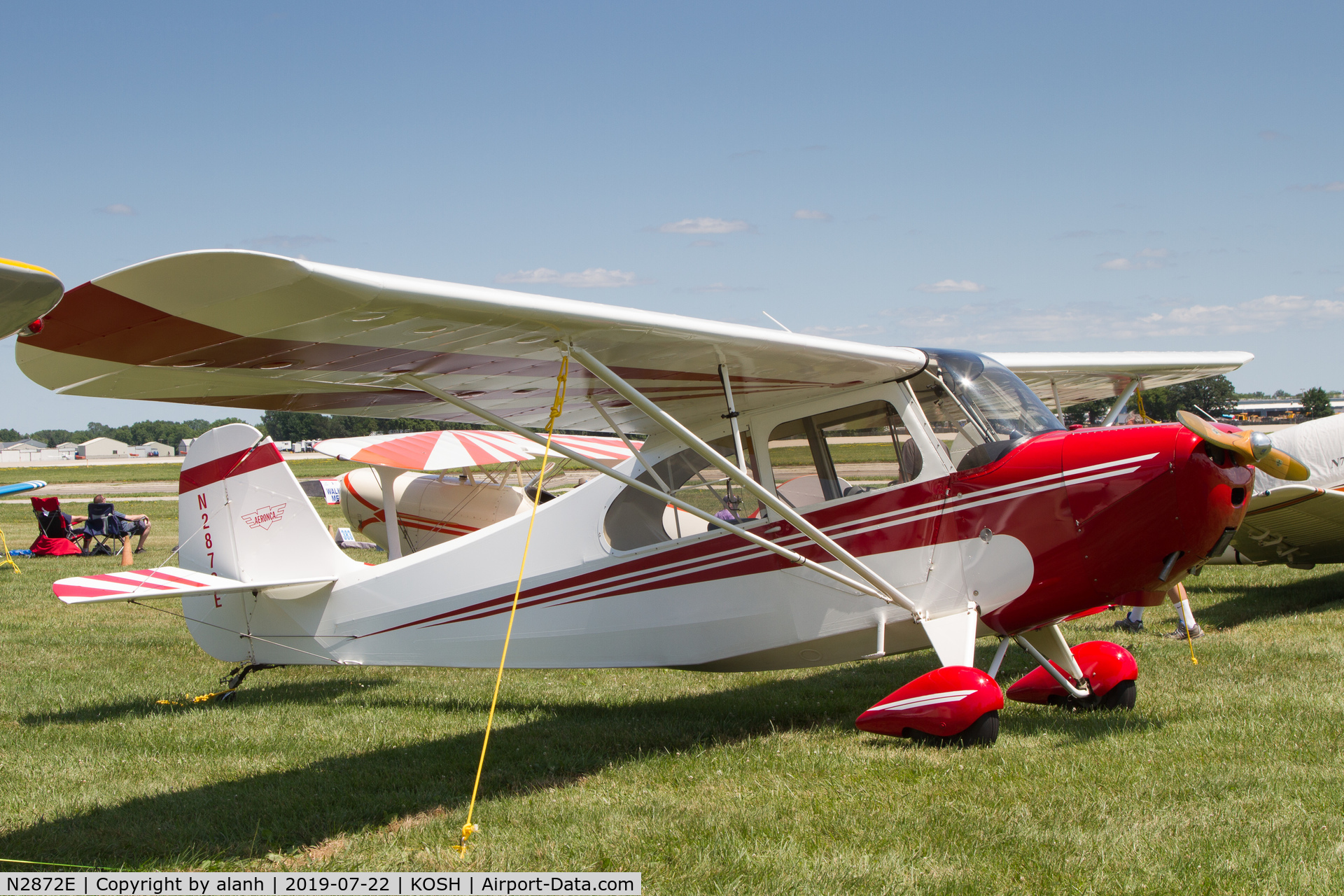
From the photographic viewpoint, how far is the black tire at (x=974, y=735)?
5.38 meters

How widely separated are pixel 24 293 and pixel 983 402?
487 centimetres

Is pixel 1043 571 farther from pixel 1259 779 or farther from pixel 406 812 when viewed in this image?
pixel 406 812

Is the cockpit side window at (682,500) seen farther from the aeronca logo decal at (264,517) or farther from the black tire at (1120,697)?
the aeronca logo decal at (264,517)

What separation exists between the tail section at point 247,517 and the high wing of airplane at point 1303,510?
8787 millimetres

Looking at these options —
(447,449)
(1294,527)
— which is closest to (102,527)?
(447,449)

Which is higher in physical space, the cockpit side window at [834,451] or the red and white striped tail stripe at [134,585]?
the cockpit side window at [834,451]

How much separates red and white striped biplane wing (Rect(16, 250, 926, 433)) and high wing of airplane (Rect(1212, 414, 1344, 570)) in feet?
21.4

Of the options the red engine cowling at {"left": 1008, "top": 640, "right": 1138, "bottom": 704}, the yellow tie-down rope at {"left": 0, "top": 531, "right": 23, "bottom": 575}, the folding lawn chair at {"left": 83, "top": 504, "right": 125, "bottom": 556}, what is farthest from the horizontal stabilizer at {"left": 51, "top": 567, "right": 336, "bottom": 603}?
the folding lawn chair at {"left": 83, "top": 504, "right": 125, "bottom": 556}

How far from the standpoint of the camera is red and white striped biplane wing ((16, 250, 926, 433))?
349 centimetres

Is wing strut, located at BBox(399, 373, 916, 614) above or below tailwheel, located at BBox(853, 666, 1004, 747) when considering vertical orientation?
above

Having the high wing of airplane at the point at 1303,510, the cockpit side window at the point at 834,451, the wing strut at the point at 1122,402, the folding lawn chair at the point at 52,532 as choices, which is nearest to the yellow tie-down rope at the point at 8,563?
the folding lawn chair at the point at 52,532


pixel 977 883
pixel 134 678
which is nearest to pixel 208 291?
pixel 977 883

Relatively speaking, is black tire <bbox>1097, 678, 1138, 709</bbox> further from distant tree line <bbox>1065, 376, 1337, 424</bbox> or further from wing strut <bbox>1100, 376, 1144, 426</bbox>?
distant tree line <bbox>1065, 376, 1337, 424</bbox>

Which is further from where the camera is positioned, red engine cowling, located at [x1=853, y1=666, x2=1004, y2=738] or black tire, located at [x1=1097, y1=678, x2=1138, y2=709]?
black tire, located at [x1=1097, y1=678, x2=1138, y2=709]
